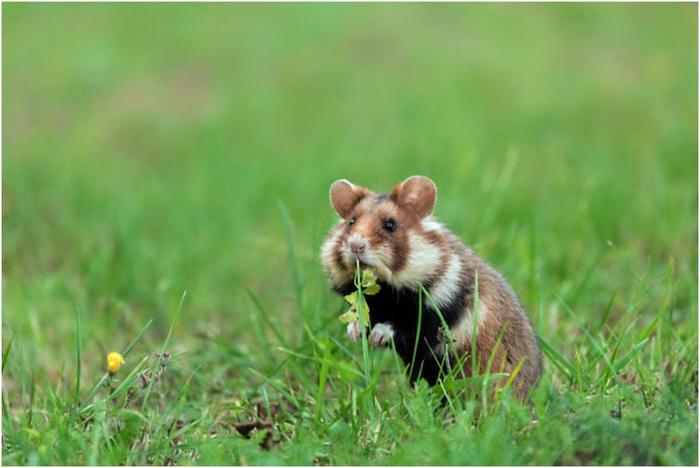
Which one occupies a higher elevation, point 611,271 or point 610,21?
point 610,21

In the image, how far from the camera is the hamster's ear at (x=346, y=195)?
491 centimetres

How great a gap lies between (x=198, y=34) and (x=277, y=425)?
32.0 feet

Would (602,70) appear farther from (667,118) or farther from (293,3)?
(293,3)

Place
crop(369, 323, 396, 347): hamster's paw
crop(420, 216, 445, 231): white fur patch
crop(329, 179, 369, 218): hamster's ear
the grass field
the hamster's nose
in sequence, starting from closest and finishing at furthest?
the grass field, the hamster's nose, crop(369, 323, 396, 347): hamster's paw, crop(420, 216, 445, 231): white fur patch, crop(329, 179, 369, 218): hamster's ear

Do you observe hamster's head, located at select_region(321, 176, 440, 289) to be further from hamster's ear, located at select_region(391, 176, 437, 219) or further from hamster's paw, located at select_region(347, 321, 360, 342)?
hamster's paw, located at select_region(347, 321, 360, 342)

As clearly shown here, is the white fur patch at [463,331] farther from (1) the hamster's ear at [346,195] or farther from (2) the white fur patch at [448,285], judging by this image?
(1) the hamster's ear at [346,195]

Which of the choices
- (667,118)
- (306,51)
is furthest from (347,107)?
(667,118)

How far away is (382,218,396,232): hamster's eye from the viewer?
4711 millimetres

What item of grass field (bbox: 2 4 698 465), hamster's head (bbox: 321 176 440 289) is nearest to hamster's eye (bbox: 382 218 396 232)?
hamster's head (bbox: 321 176 440 289)

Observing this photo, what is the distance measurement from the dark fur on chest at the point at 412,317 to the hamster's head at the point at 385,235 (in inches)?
3.1

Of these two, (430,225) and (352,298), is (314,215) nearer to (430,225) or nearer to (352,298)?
(430,225)

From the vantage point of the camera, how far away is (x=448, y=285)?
A: 15.4ft

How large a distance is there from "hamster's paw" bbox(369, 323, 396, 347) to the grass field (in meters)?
0.18

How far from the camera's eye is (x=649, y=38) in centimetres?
1419
